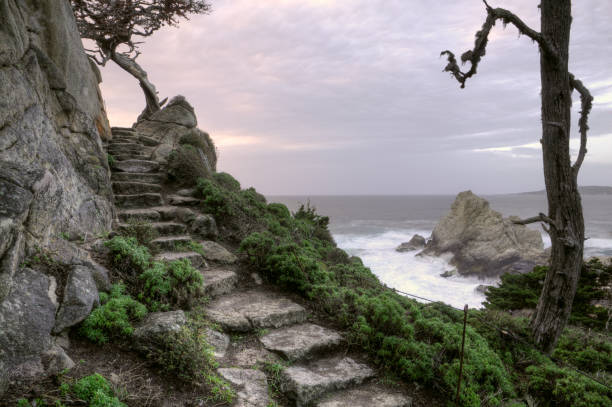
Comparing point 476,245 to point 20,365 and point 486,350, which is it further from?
point 20,365

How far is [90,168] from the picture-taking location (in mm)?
5859

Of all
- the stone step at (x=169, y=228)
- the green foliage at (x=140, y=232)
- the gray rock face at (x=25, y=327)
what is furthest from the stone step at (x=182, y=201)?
the gray rock face at (x=25, y=327)

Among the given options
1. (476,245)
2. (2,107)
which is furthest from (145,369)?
(476,245)

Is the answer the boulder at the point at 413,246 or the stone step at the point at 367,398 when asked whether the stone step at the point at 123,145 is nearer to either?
the stone step at the point at 367,398

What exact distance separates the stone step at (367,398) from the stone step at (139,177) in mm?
7516

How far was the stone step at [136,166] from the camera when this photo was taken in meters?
9.13

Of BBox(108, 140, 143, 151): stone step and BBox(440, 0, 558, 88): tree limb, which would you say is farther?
BBox(108, 140, 143, 151): stone step

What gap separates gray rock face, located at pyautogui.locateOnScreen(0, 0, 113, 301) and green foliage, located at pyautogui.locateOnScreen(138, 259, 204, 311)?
3.95 feet

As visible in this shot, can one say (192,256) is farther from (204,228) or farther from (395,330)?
(395,330)

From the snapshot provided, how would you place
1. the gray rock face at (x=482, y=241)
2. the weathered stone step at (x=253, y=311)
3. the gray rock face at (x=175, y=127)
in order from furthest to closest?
1. the gray rock face at (x=482, y=241)
2. the gray rock face at (x=175, y=127)
3. the weathered stone step at (x=253, y=311)

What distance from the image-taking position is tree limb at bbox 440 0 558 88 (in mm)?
4812

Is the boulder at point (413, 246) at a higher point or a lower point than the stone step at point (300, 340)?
lower

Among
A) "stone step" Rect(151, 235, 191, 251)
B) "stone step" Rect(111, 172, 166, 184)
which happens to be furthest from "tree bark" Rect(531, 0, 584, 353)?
"stone step" Rect(111, 172, 166, 184)

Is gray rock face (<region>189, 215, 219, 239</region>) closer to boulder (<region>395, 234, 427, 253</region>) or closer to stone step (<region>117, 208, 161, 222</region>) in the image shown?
stone step (<region>117, 208, 161, 222</region>)
